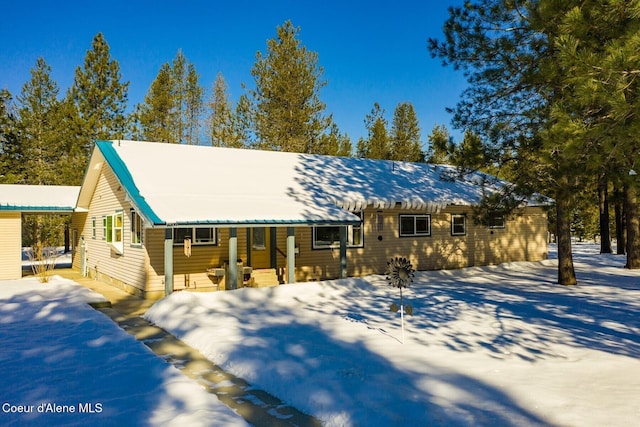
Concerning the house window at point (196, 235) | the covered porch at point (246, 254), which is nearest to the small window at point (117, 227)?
the house window at point (196, 235)

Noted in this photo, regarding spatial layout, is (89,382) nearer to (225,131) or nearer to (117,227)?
(117,227)

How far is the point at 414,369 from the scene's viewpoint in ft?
21.5

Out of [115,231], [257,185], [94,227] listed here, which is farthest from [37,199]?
[257,185]

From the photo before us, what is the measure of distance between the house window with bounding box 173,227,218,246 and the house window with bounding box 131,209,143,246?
102 centimetres

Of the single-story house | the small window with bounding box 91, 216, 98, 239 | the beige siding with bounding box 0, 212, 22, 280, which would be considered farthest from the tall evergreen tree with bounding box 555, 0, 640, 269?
the beige siding with bounding box 0, 212, 22, 280

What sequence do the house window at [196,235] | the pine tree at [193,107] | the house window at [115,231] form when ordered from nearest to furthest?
the house window at [196,235] < the house window at [115,231] < the pine tree at [193,107]

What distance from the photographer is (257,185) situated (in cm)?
1602

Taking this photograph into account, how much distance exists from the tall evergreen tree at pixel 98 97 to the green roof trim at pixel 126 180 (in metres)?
17.9

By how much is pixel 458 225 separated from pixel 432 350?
43.3 feet

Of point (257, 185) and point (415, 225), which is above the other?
point (257, 185)

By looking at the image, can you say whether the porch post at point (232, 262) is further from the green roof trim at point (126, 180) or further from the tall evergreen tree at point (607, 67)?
the tall evergreen tree at point (607, 67)

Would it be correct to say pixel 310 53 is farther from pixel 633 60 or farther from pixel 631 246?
pixel 633 60

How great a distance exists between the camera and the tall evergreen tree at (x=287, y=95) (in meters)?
32.2

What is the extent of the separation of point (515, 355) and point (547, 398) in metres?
1.88
